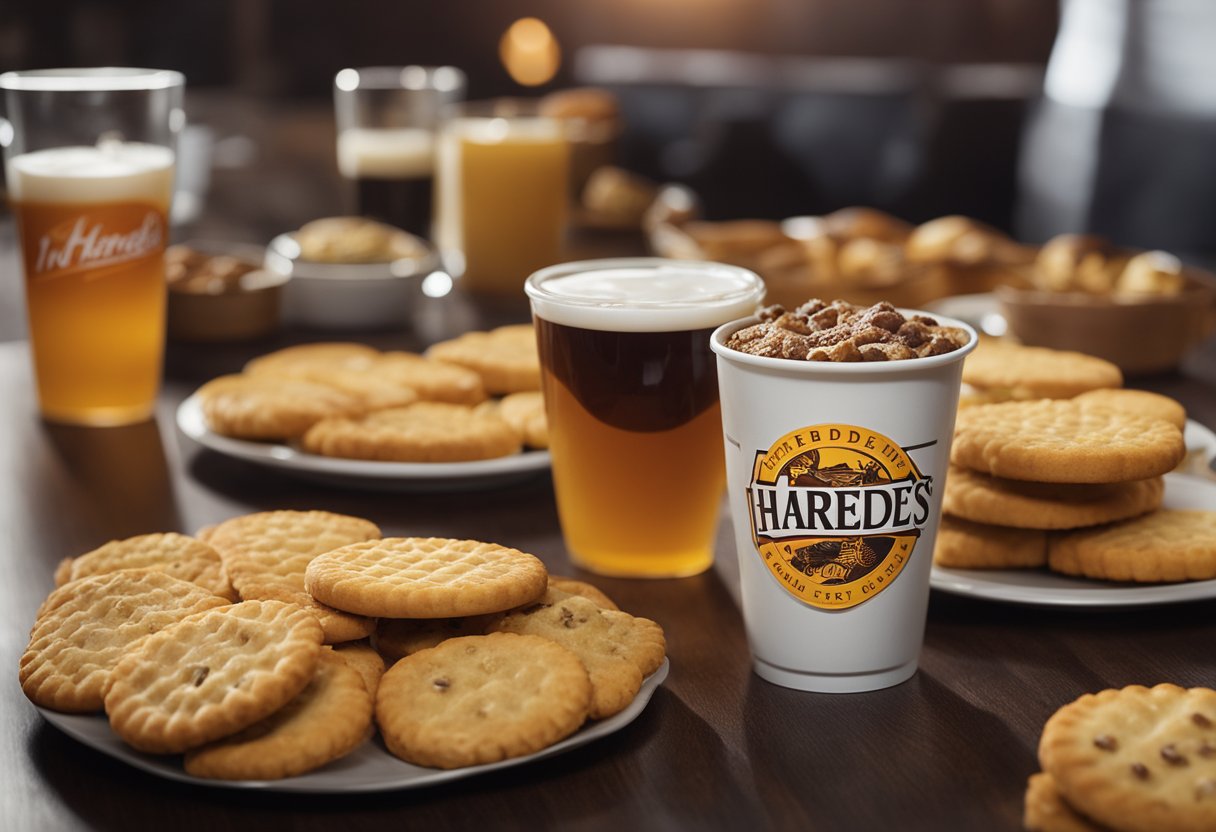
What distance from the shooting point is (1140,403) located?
4.57 feet

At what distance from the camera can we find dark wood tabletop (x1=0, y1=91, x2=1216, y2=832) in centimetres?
83

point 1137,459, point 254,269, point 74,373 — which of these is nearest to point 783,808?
point 1137,459

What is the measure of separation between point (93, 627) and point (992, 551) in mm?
741

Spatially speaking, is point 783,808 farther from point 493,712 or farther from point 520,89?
point 520,89

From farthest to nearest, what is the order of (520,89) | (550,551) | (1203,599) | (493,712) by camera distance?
(520,89)
(550,551)
(1203,599)
(493,712)

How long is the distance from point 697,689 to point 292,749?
318mm

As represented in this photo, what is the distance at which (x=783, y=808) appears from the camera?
2.75 ft

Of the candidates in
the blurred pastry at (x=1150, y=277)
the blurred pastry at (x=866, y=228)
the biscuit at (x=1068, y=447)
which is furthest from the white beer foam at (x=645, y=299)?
the blurred pastry at (x=866, y=228)

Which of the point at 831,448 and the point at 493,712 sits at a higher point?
the point at 831,448

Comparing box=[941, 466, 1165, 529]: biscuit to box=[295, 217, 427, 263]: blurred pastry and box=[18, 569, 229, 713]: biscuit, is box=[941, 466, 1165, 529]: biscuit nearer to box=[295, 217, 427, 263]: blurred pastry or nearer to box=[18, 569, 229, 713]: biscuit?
box=[18, 569, 229, 713]: biscuit

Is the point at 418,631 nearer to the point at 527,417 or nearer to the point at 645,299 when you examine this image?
the point at 645,299

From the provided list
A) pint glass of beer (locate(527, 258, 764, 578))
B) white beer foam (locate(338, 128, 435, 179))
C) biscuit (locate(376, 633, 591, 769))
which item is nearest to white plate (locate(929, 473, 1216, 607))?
Answer: pint glass of beer (locate(527, 258, 764, 578))

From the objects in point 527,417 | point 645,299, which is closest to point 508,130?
point 527,417

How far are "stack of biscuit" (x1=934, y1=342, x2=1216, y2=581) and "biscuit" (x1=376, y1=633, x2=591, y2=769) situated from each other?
422 mm
